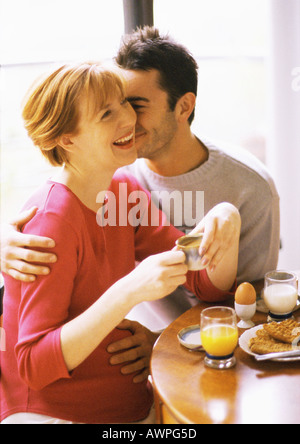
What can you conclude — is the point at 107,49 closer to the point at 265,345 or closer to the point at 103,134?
the point at 103,134

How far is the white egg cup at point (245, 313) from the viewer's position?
1.44m

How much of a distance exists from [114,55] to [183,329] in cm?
110

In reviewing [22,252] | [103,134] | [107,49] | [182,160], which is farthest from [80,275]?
[107,49]

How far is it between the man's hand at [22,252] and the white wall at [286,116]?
2.07m

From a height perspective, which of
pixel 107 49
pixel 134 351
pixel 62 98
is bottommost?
pixel 134 351

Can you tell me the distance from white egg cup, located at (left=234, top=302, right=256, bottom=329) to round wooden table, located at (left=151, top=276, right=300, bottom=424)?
0.44 ft

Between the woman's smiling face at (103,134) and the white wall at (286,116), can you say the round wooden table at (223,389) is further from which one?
the white wall at (286,116)

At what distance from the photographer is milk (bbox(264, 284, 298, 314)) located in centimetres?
143

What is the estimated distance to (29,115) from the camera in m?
1.42

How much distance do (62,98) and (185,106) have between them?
745 millimetres

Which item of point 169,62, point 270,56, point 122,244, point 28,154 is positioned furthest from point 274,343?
point 270,56

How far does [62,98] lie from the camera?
4.51 feet

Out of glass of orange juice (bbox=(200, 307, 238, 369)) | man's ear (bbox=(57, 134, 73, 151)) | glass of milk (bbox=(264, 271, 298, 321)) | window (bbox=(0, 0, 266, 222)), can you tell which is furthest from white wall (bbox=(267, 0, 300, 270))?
glass of orange juice (bbox=(200, 307, 238, 369))

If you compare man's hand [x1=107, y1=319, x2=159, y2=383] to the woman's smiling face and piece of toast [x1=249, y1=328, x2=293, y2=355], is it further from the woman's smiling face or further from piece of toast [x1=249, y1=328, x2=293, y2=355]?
the woman's smiling face
